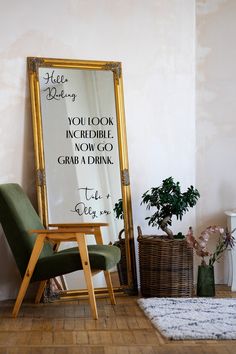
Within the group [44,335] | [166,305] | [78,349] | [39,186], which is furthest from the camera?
[39,186]

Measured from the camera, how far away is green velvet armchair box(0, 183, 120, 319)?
4.61m

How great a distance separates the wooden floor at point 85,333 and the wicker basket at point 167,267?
311 millimetres

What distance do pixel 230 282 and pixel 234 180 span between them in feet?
3.07

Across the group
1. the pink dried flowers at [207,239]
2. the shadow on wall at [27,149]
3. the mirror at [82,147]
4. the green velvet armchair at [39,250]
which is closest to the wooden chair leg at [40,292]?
the green velvet armchair at [39,250]

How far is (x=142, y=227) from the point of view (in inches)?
225

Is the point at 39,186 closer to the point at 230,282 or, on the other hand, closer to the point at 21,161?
the point at 21,161

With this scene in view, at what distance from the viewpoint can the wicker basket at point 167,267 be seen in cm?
527

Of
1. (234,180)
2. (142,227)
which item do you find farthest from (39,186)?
(234,180)

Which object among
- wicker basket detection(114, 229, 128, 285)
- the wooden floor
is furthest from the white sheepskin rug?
wicker basket detection(114, 229, 128, 285)

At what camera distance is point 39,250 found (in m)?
4.63

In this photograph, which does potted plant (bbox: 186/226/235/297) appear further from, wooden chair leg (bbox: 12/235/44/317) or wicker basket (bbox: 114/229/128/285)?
wooden chair leg (bbox: 12/235/44/317)

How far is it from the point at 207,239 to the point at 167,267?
1.38ft

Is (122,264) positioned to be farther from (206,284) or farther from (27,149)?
(27,149)

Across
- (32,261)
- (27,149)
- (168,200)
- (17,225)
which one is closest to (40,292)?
(32,261)
